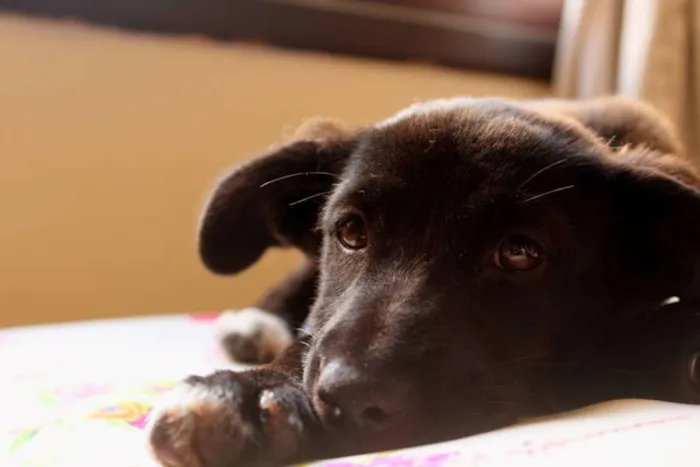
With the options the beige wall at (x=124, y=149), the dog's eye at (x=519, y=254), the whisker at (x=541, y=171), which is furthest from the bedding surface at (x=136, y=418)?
the beige wall at (x=124, y=149)

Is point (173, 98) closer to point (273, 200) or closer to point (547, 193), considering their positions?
point (273, 200)

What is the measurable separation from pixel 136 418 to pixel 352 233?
17.1 inches

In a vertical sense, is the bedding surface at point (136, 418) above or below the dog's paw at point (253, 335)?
above

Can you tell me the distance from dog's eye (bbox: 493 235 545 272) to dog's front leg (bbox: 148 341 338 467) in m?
0.36

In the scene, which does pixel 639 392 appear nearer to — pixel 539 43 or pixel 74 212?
pixel 74 212

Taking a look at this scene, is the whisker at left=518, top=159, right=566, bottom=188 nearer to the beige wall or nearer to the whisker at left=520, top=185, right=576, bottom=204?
the whisker at left=520, top=185, right=576, bottom=204

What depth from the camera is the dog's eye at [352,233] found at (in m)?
1.35

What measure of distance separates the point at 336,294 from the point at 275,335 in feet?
1.91

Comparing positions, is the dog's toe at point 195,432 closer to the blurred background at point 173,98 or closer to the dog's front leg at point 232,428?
the dog's front leg at point 232,428

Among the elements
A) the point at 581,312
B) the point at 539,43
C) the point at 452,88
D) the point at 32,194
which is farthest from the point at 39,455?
the point at 539,43

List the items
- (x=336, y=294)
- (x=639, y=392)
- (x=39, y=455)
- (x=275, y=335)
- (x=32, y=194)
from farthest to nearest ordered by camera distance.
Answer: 1. (x=32, y=194)
2. (x=275, y=335)
3. (x=336, y=294)
4. (x=639, y=392)
5. (x=39, y=455)

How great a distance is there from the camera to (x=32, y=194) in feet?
7.99

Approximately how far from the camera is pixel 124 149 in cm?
254

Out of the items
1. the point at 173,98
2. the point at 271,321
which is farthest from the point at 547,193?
A: the point at 173,98
